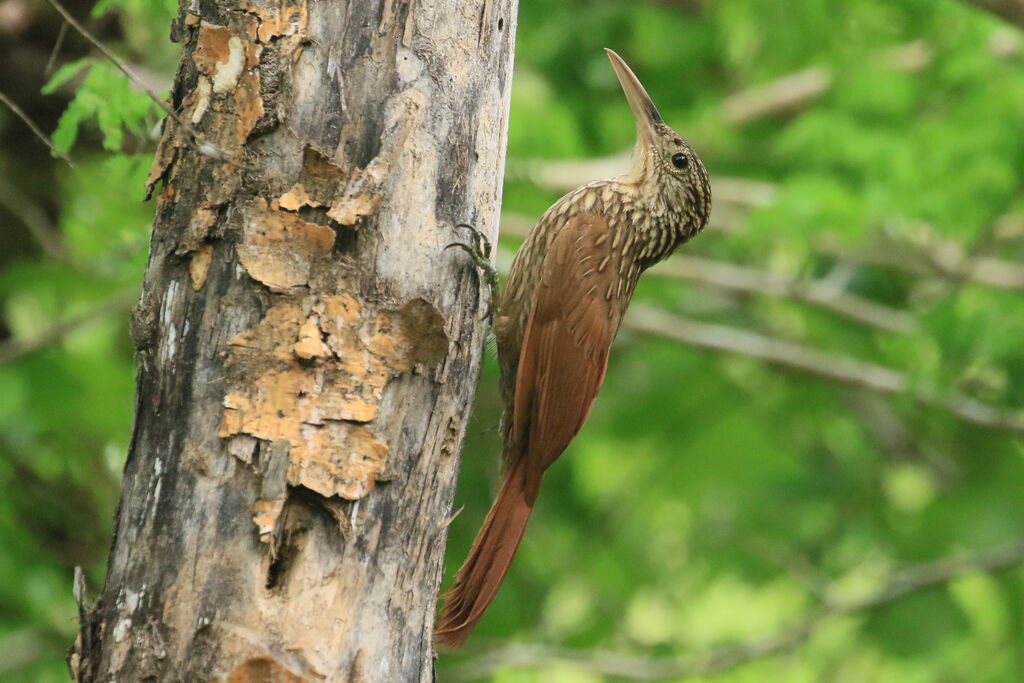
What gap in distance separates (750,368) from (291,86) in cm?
556

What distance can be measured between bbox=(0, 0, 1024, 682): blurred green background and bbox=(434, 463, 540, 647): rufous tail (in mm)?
1021

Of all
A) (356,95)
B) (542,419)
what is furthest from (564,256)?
(356,95)

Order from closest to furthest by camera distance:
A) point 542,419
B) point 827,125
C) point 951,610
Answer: point 542,419
point 827,125
point 951,610

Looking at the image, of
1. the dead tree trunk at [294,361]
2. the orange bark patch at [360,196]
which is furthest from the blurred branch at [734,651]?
the orange bark patch at [360,196]

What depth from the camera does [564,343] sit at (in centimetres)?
316

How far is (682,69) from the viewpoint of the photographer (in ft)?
19.3

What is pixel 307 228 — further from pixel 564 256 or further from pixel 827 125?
pixel 827 125

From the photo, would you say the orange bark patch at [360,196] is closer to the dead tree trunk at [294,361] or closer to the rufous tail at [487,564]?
the dead tree trunk at [294,361]

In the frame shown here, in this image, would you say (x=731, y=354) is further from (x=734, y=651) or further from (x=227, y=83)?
(x=227, y=83)

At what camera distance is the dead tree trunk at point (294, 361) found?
1853 mm

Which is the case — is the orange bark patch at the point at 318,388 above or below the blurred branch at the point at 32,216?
below

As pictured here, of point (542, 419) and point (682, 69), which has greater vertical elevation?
point (682, 69)

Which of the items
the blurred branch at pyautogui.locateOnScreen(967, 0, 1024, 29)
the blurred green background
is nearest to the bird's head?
the blurred green background

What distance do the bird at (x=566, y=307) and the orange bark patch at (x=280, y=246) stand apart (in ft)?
3.51
